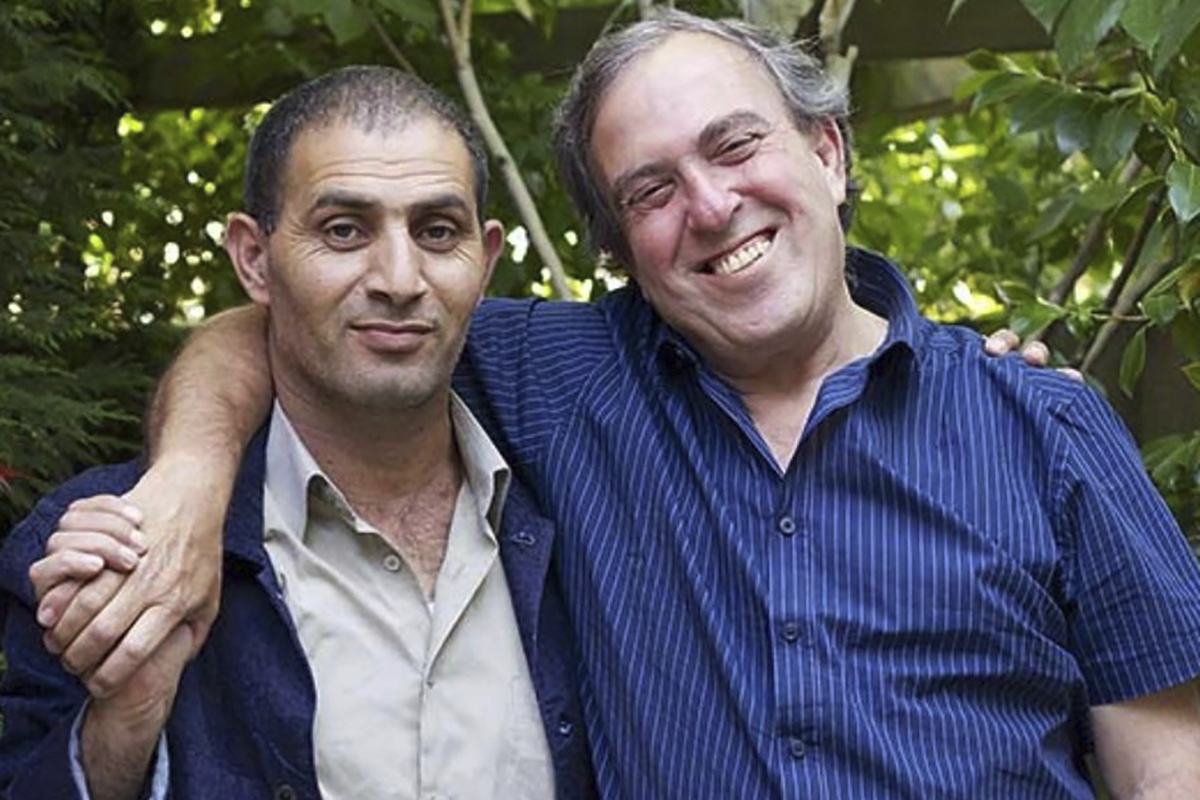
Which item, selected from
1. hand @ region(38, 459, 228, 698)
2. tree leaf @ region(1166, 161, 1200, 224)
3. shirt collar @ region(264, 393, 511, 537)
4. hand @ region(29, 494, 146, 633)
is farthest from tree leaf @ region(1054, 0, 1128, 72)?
hand @ region(29, 494, 146, 633)

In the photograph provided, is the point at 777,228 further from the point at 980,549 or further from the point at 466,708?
the point at 466,708

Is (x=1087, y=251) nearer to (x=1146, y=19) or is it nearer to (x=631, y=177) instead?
(x=1146, y=19)

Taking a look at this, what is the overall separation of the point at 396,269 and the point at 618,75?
1.23 feet

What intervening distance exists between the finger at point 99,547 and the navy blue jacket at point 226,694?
0.21 metres

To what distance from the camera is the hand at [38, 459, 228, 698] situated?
2.04m

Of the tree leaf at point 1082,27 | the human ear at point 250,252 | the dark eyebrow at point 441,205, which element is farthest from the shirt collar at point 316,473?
the tree leaf at point 1082,27

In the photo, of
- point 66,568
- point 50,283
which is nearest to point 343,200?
point 66,568

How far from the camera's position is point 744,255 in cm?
242

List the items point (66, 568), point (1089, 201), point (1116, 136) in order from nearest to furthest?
point (66, 568), point (1116, 136), point (1089, 201)

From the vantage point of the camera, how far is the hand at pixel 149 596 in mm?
2045

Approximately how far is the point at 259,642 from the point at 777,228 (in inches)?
27.3

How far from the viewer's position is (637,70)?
2492 mm

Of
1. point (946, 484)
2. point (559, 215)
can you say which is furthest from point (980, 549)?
point (559, 215)

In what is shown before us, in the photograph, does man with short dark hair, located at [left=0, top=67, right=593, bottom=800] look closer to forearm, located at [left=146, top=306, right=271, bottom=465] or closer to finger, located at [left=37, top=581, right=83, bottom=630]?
forearm, located at [left=146, top=306, right=271, bottom=465]
